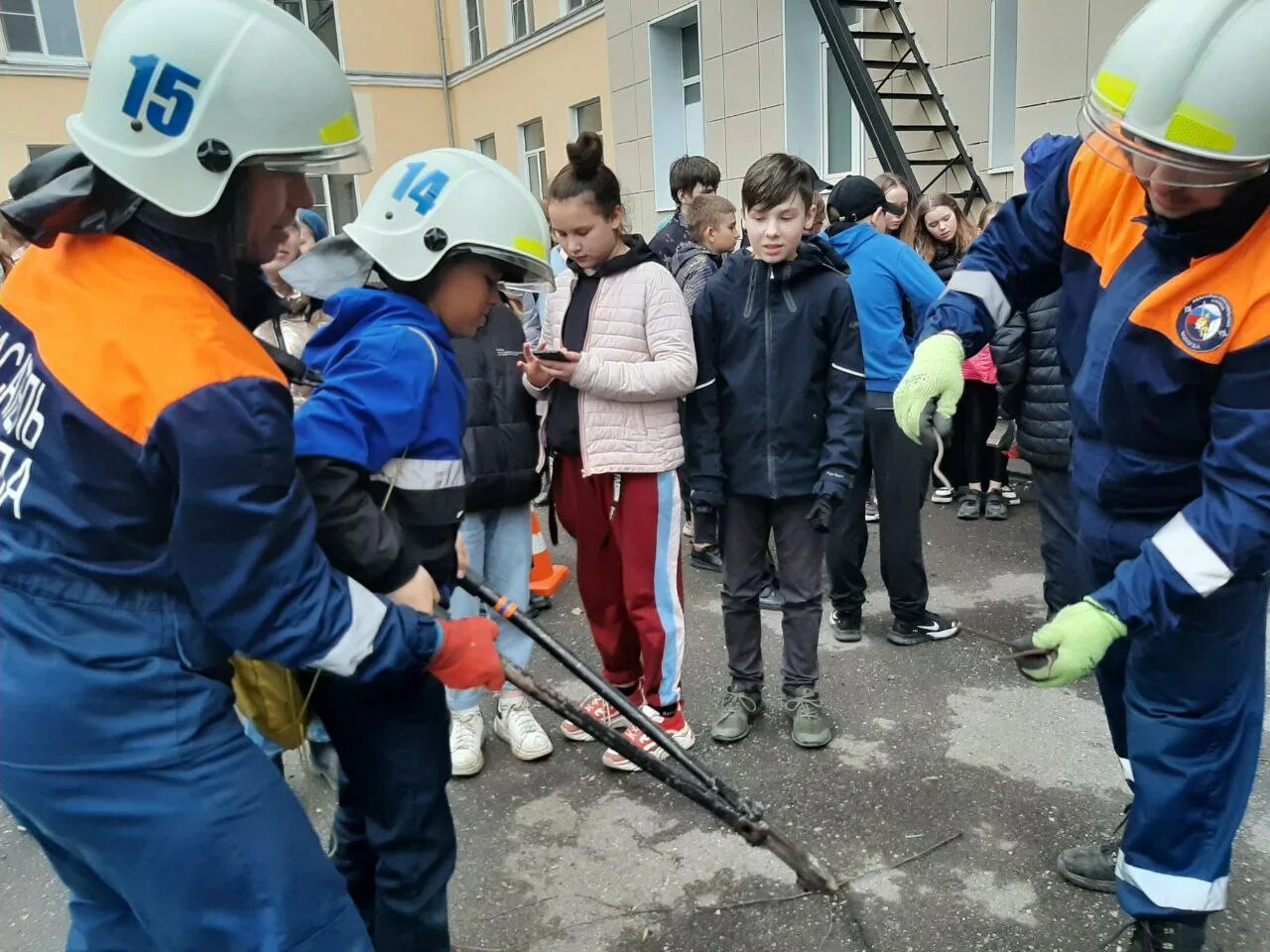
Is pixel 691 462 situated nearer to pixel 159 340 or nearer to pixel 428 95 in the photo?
pixel 159 340

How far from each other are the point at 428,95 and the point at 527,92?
384 cm

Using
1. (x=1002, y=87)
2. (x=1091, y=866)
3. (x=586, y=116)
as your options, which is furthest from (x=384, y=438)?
(x=586, y=116)

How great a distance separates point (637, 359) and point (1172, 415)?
1.67 metres

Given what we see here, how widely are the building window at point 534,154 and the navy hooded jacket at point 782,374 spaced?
15.2 meters

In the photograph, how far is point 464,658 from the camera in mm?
1756

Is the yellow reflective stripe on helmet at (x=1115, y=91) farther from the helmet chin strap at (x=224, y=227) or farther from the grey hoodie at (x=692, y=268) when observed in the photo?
the grey hoodie at (x=692, y=268)

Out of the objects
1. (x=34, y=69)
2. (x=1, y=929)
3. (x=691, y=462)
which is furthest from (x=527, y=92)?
(x=1, y=929)

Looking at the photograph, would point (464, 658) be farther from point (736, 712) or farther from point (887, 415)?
point (887, 415)

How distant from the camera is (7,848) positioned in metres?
3.12

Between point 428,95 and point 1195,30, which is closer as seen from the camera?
point 1195,30

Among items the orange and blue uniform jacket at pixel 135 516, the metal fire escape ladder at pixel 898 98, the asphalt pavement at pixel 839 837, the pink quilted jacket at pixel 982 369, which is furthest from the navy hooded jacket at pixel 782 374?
the metal fire escape ladder at pixel 898 98

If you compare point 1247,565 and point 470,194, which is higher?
point 470,194

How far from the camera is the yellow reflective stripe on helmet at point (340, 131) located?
160cm

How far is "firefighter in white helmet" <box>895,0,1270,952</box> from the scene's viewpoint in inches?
67.7
